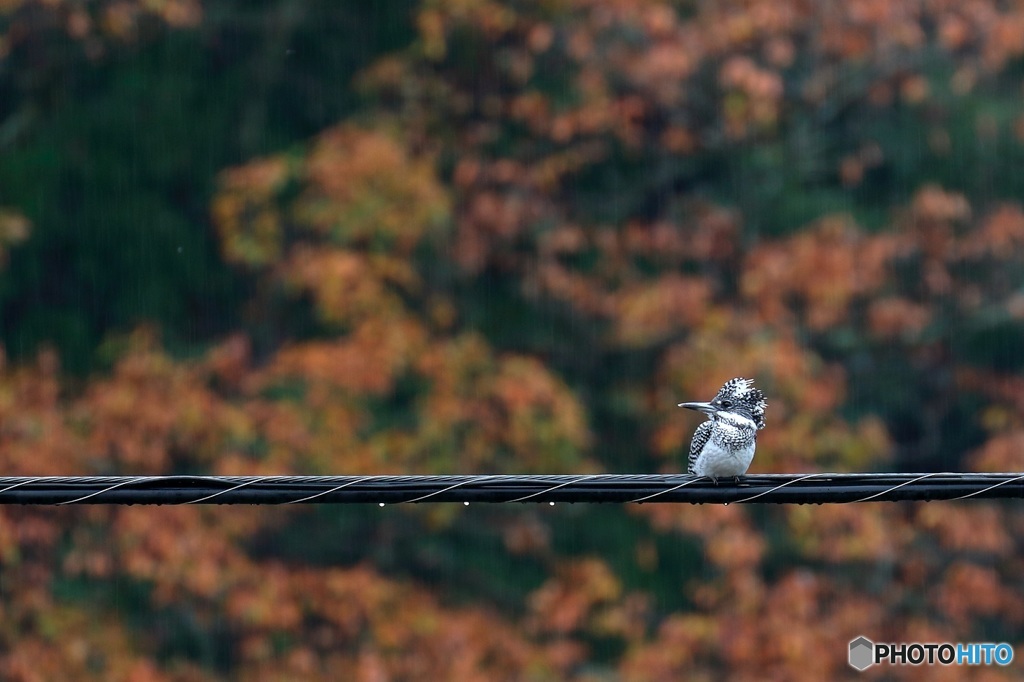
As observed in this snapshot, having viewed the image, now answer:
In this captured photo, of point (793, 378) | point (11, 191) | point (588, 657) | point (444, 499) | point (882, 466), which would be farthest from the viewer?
point (588, 657)

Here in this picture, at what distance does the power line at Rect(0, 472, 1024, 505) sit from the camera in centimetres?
320

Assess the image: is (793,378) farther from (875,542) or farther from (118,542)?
(118,542)

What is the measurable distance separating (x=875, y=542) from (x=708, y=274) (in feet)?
7.12

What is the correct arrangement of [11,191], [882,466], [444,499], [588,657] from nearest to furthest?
[444,499] < [11,191] < [882,466] < [588,657]

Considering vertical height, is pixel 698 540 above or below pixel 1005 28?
below

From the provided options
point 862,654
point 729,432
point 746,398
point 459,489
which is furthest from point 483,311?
point 459,489

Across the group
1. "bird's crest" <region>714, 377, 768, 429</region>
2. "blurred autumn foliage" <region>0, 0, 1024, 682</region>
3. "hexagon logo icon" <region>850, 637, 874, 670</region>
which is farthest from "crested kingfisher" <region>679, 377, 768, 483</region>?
"blurred autumn foliage" <region>0, 0, 1024, 682</region>

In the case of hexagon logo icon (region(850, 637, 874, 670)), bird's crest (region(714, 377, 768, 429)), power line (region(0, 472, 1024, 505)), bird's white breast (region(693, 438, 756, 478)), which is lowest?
hexagon logo icon (region(850, 637, 874, 670))

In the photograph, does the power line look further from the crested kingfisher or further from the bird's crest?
the bird's crest

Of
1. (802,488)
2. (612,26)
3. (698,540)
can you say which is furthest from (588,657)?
(802,488)

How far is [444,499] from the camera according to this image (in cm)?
322

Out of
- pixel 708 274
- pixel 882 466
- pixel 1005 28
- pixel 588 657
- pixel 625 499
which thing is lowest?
pixel 588 657

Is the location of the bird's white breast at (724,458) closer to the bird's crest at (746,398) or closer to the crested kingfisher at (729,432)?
the crested kingfisher at (729,432)

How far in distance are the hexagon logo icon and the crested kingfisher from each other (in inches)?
104
